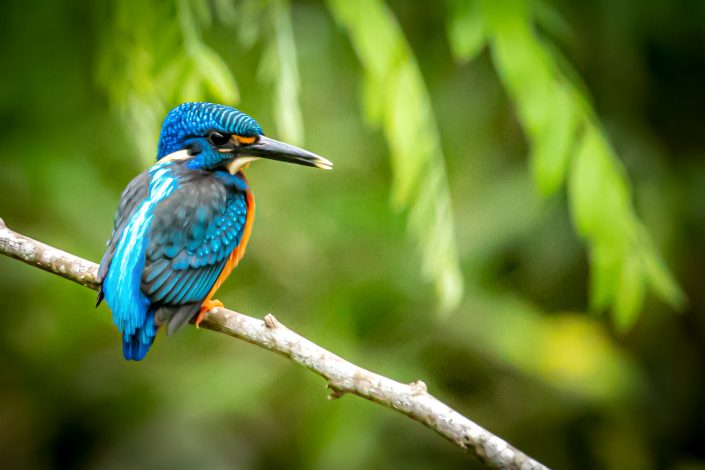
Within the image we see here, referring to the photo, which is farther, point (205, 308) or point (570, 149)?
point (570, 149)

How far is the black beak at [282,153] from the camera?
2877 mm

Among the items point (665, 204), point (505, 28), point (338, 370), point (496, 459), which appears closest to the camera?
point (496, 459)

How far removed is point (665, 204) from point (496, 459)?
299 cm

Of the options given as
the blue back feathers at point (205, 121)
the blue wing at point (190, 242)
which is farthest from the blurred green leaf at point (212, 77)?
the blue wing at point (190, 242)

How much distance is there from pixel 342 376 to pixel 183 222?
0.85 metres

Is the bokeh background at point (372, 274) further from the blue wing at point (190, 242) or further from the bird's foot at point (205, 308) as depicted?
the bird's foot at point (205, 308)

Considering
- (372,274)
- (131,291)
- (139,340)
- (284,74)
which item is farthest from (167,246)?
(372,274)

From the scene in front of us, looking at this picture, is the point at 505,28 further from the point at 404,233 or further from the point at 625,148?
the point at 625,148

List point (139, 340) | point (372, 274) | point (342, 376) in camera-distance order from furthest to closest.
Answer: point (372, 274), point (139, 340), point (342, 376)

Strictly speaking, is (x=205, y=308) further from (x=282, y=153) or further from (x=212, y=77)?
(x=212, y=77)

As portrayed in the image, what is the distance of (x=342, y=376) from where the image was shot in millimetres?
2238

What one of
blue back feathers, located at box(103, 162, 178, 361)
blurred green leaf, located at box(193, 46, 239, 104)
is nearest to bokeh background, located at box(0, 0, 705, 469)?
blurred green leaf, located at box(193, 46, 239, 104)

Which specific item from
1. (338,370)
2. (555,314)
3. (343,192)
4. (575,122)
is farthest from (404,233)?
A: (338,370)

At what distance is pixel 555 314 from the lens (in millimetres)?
4926
